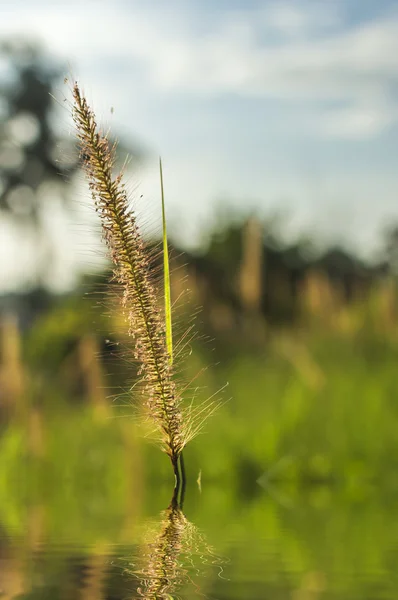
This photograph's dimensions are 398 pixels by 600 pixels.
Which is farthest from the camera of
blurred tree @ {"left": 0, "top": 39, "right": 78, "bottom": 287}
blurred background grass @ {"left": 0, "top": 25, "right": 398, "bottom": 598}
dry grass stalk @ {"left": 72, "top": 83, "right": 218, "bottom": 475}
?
blurred tree @ {"left": 0, "top": 39, "right": 78, "bottom": 287}

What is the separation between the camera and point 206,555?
12.4 ft

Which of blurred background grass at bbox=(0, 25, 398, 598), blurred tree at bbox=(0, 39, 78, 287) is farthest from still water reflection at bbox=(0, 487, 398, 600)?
blurred tree at bbox=(0, 39, 78, 287)

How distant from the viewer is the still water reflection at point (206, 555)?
318 centimetres

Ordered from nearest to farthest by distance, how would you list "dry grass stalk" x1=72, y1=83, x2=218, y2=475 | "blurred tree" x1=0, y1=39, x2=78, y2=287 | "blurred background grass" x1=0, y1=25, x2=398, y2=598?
1. "dry grass stalk" x1=72, y1=83, x2=218, y2=475
2. "blurred background grass" x1=0, y1=25, x2=398, y2=598
3. "blurred tree" x1=0, y1=39, x2=78, y2=287

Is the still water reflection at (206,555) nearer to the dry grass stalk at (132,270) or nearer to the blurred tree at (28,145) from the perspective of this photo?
the dry grass stalk at (132,270)

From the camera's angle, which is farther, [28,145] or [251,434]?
[28,145]

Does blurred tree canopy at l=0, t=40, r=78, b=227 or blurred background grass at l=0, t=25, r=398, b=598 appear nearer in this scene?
blurred background grass at l=0, t=25, r=398, b=598

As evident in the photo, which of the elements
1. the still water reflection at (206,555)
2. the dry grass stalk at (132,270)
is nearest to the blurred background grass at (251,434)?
the still water reflection at (206,555)

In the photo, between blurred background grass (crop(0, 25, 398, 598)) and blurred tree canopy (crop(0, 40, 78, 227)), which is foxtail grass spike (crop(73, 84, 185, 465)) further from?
blurred tree canopy (crop(0, 40, 78, 227))

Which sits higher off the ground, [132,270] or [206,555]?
[132,270]

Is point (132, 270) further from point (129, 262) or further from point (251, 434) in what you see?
point (251, 434)

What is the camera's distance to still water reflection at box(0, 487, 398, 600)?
10.4ft

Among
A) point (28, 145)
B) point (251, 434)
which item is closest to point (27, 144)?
point (28, 145)

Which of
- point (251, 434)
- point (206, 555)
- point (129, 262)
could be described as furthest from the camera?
point (251, 434)
